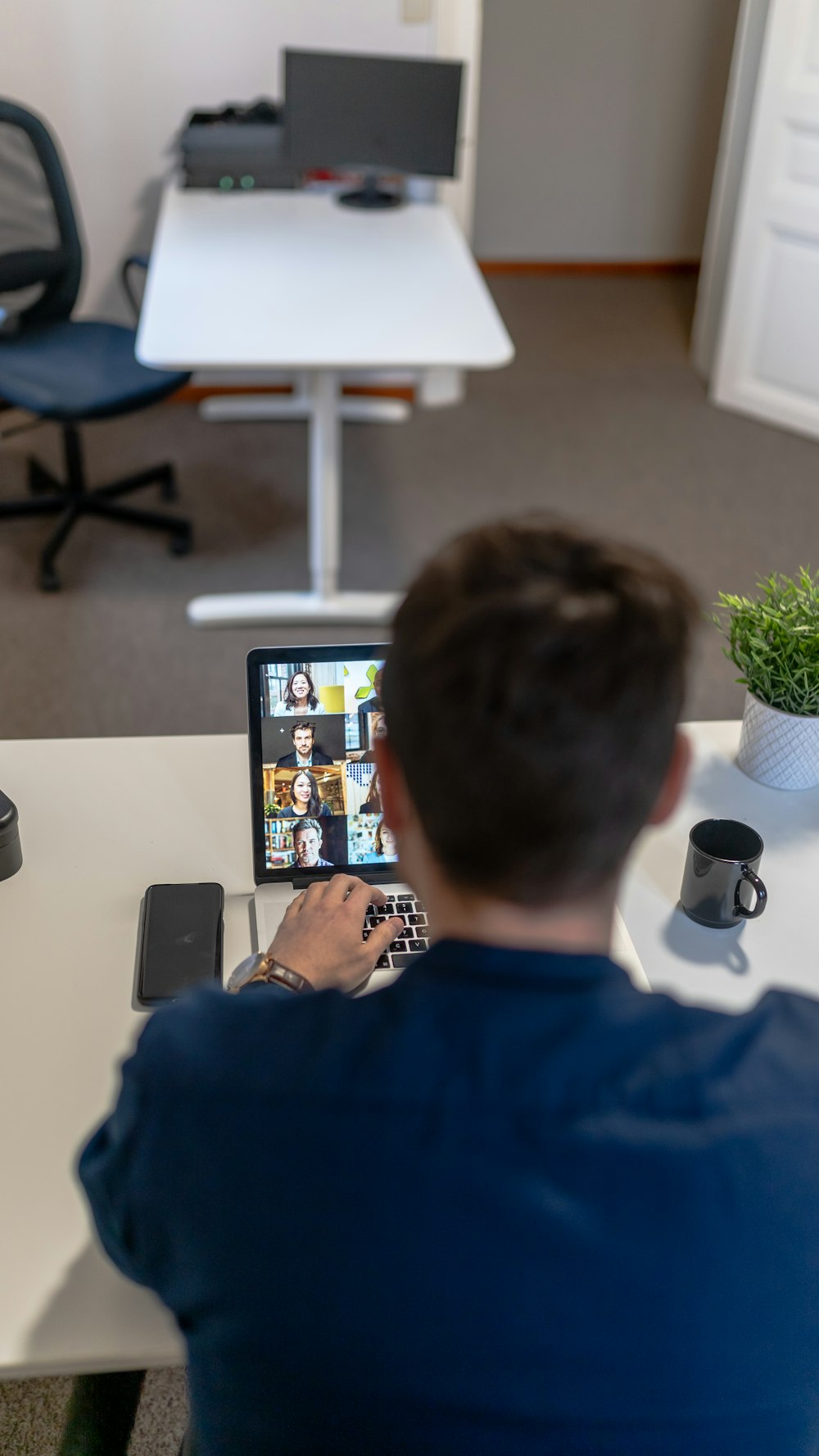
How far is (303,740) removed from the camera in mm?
1313

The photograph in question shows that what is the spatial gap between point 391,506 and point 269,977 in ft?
9.14

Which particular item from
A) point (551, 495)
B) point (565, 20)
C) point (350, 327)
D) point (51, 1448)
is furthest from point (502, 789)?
point (565, 20)

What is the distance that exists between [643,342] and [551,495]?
54.7 inches

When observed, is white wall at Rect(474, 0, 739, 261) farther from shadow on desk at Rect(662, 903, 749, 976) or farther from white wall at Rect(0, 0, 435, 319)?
shadow on desk at Rect(662, 903, 749, 976)

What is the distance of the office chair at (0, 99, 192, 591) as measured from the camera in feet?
9.89

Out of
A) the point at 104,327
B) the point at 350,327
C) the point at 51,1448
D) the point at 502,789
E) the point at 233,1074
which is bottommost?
the point at 51,1448

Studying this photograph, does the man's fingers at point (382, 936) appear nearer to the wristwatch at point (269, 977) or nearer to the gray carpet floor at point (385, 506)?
the wristwatch at point (269, 977)

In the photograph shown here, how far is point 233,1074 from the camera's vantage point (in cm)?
69

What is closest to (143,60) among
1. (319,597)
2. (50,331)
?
(50,331)

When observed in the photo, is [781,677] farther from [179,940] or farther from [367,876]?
[179,940]

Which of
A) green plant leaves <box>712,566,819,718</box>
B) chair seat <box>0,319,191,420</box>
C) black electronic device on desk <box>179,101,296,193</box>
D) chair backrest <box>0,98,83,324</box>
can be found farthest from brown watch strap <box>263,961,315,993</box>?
black electronic device on desk <box>179,101,296,193</box>

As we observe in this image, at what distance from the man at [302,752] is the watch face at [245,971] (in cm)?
20

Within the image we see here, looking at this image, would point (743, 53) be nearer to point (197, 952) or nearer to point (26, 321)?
point (26, 321)

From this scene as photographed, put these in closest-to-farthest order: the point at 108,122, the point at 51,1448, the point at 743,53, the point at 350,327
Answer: the point at 51,1448
the point at 350,327
the point at 108,122
the point at 743,53
